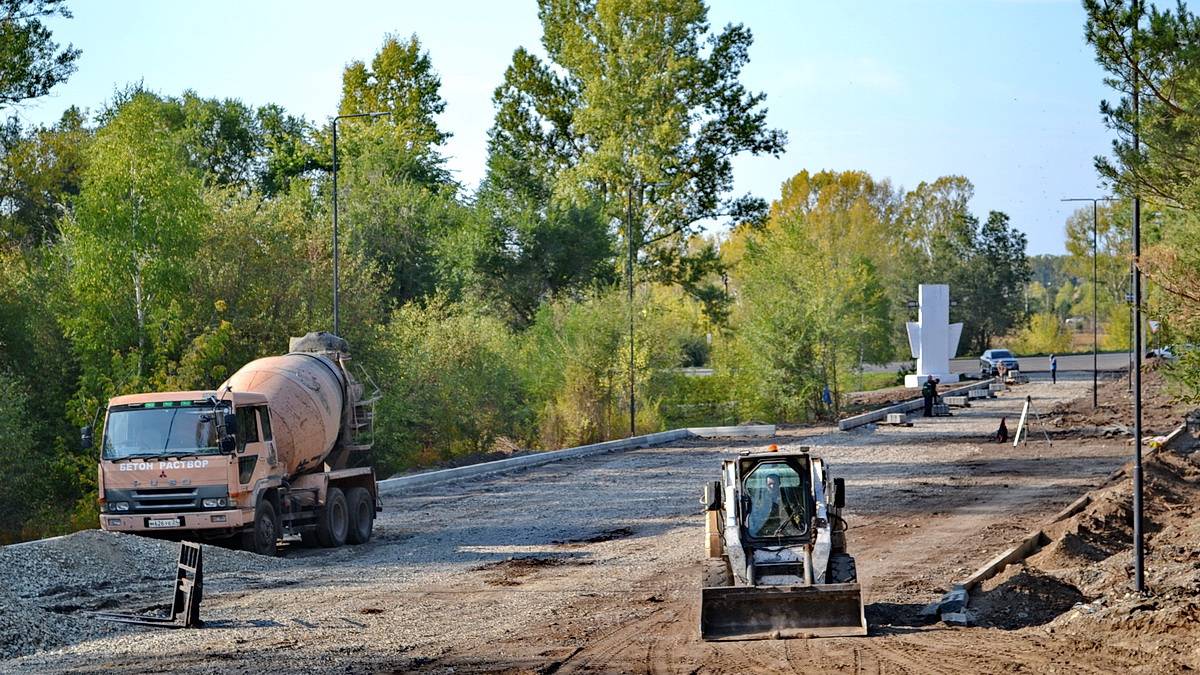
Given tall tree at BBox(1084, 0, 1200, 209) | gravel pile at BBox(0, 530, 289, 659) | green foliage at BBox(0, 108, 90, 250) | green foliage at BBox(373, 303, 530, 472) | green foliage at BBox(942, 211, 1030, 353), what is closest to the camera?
gravel pile at BBox(0, 530, 289, 659)

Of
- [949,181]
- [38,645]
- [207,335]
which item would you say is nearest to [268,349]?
[207,335]

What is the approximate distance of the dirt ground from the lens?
38.8 feet

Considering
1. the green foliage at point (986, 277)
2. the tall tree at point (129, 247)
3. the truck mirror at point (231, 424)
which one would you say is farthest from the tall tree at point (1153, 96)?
the green foliage at point (986, 277)

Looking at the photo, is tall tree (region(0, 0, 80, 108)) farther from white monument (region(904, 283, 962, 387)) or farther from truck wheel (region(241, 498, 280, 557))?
white monument (region(904, 283, 962, 387))

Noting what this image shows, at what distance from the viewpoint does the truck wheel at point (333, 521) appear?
Answer: 68.1ft

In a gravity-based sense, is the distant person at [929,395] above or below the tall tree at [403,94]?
below

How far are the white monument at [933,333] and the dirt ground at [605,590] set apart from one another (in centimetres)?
4180

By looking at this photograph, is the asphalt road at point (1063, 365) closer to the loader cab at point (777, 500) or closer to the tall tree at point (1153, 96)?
the tall tree at point (1153, 96)

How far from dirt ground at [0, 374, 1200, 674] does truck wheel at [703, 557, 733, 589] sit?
600 millimetres

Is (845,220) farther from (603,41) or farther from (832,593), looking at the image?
(832,593)

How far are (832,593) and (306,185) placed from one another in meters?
54.7

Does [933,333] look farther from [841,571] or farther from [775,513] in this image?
[841,571]

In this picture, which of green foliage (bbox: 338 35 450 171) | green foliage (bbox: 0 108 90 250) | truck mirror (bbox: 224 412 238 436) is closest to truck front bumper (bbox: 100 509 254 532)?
truck mirror (bbox: 224 412 238 436)

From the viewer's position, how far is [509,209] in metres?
61.6
